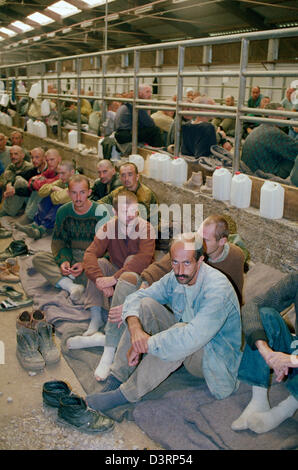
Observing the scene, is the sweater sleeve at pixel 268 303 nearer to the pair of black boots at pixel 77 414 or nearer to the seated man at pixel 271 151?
the pair of black boots at pixel 77 414

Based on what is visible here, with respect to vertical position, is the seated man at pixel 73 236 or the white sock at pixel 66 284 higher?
the seated man at pixel 73 236

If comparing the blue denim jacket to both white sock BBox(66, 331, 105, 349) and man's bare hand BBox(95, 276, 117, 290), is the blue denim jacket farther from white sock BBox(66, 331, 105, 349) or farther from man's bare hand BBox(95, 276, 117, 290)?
man's bare hand BBox(95, 276, 117, 290)

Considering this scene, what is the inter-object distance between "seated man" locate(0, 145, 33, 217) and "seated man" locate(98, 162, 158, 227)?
2408mm

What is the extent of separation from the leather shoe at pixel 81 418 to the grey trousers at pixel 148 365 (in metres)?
0.19

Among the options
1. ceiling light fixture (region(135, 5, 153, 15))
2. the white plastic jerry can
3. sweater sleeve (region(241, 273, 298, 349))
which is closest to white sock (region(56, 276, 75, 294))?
the white plastic jerry can

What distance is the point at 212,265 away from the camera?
10.1ft

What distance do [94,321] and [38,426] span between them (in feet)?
3.59

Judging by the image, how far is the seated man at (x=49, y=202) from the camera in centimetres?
538

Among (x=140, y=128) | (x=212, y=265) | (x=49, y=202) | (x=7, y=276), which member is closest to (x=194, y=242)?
(x=212, y=265)

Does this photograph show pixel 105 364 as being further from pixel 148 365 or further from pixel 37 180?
pixel 37 180

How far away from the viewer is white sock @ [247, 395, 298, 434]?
2.38 m

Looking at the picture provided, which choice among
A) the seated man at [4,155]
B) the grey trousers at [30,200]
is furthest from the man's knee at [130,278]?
the seated man at [4,155]

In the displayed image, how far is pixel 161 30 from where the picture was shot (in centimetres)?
1391
